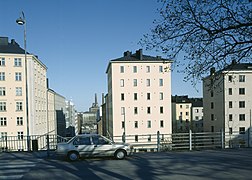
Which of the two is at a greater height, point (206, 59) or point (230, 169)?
point (206, 59)

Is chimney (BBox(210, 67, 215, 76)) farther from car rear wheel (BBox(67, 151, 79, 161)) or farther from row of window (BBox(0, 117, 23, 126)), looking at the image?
row of window (BBox(0, 117, 23, 126))

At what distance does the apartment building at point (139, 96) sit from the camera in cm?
4675

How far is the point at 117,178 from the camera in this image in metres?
7.07

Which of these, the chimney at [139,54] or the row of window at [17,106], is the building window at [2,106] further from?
the chimney at [139,54]

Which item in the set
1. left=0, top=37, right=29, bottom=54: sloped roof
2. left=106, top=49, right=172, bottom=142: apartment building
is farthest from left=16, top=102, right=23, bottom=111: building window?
left=106, top=49, right=172, bottom=142: apartment building

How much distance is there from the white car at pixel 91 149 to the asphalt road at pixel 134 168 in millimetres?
312

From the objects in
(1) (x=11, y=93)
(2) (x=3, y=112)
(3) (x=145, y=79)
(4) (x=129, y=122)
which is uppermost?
(3) (x=145, y=79)

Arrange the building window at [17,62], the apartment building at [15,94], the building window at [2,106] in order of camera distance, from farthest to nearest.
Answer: the building window at [17,62] < the building window at [2,106] < the apartment building at [15,94]

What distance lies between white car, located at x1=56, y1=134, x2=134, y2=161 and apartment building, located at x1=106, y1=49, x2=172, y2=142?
1415 inches

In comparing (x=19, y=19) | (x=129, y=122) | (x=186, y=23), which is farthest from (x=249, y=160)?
(x=129, y=122)

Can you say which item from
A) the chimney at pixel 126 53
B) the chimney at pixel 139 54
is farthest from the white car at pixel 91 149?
the chimney at pixel 126 53

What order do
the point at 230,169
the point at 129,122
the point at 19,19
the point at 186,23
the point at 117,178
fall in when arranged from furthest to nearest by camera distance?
the point at 129,122 < the point at 19,19 < the point at 230,169 < the point at 117,178 < the point at 186,23

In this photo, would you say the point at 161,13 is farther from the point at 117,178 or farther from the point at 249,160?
the point at 249,160

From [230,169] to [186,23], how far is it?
5.92 m
